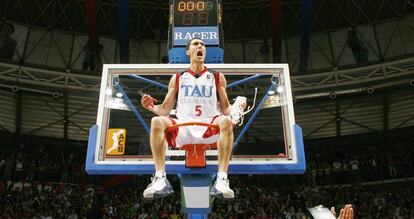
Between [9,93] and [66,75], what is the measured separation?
314 centimetres

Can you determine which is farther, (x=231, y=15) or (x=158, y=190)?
(x=231, y=15)

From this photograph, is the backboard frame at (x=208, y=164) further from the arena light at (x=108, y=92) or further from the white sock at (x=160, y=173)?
the white sock at (x=160, y=173)

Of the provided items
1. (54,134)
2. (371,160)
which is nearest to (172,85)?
(371,160)

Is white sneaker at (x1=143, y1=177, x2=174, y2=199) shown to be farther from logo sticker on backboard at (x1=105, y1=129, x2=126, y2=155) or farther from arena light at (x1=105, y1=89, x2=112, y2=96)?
arena light at (x1=105, y1=89, x2=112, y2=96)

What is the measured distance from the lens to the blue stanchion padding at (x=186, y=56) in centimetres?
617

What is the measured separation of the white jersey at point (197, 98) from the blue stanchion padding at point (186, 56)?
47.3 inches

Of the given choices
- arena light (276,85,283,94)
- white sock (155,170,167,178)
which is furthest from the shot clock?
white sock (155,170,167,178)

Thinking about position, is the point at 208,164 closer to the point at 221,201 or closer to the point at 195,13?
the point at 195,13

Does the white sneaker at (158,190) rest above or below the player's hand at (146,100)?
below

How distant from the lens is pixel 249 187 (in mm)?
16188

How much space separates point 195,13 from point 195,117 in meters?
2.27

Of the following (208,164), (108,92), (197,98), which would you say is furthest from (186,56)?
(208,164)

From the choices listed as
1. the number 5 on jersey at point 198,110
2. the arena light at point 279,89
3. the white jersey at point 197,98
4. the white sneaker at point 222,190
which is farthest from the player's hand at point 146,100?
the arena light at point 279,89

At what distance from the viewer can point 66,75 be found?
15.5 metres
